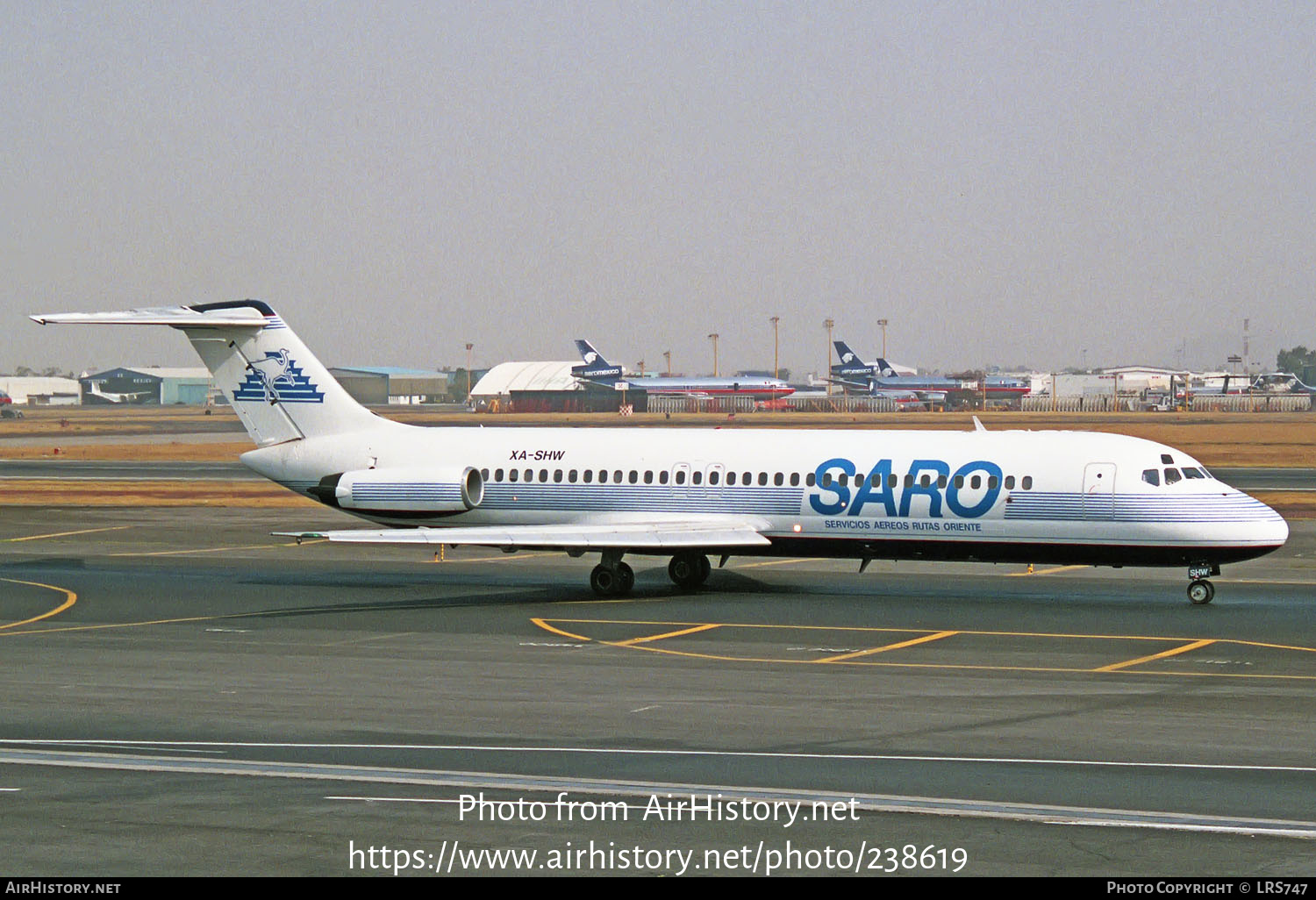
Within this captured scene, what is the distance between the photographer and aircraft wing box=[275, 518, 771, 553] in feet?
112

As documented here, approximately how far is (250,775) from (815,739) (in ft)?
22.1

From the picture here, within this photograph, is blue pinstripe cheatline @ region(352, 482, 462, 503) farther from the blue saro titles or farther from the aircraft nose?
the aircraft nose

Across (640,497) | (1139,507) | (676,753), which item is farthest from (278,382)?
(676,753)

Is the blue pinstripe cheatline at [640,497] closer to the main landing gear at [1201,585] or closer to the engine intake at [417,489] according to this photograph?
the engine intake at [417,489]

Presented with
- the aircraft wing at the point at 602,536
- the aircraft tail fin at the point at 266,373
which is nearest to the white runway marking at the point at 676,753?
the aircraft wing at the point at 602,536

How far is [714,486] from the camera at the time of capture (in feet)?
120

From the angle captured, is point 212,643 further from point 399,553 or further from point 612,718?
point 399,553

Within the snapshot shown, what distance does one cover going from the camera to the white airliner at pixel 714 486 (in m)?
33.9

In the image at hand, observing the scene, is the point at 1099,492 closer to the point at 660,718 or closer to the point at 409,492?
the point at 409,492

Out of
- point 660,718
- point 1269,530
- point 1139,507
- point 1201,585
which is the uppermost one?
point 1139,507

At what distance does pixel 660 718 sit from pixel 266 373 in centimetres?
2272

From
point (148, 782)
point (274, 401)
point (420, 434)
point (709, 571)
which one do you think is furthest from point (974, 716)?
point (274, 401)

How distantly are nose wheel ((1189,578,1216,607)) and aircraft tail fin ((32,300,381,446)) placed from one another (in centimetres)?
1989

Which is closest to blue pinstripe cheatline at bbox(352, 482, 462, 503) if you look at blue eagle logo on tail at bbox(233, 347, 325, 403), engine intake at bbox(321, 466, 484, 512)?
engine intake at bbox(321, 466, 484, 512)
